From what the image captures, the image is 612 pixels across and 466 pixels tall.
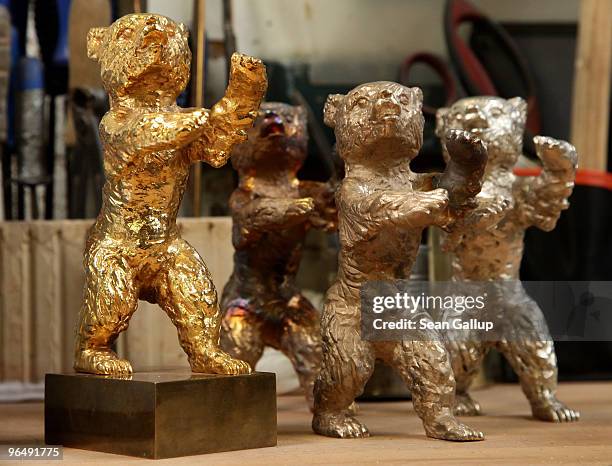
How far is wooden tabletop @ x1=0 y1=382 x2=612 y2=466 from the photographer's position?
1.65 metres

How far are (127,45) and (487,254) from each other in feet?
2.62

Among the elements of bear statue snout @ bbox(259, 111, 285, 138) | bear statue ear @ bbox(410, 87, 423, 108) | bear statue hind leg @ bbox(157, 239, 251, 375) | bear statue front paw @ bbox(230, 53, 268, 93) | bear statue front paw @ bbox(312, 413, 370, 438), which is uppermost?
bear statue front paw @ bbox(230, 53, 268, 93)

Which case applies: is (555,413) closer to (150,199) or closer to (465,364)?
(465,364)

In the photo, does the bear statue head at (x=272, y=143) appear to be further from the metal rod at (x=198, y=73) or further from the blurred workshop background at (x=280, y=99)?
the metal rod at (x=198, y=73)

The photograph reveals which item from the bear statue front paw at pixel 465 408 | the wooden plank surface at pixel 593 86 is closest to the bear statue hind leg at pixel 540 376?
the bear statue front paw at pixel 465 408

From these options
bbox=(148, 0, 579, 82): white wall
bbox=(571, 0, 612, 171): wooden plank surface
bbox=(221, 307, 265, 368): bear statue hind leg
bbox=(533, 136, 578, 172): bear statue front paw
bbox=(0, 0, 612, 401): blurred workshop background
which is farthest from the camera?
bbox=(148, 0, 579, 82): white wall

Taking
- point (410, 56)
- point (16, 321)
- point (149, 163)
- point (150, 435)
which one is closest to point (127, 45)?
point (149, 163)

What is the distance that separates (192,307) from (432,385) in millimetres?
402

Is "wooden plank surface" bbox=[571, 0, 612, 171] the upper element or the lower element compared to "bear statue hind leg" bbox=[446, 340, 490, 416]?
upper

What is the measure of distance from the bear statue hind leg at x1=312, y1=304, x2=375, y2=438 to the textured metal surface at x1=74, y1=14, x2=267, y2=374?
16 cm

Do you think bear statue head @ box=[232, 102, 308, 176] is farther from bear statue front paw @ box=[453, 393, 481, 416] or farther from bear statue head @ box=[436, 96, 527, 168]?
bear statue front paw @ box=[453, 393, 481, 416]

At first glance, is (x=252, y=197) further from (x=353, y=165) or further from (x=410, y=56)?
(x=410, y=56)

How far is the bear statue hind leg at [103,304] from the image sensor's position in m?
1.76

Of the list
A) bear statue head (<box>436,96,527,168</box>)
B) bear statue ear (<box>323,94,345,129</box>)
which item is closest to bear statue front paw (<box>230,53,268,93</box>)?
bear statue ear (<box>323,94,345,129</box>)
